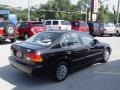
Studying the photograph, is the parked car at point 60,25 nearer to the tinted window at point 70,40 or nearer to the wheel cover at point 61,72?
the tinted window at point 70,40

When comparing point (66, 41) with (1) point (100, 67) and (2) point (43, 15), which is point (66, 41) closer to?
(1) point (100, 67)

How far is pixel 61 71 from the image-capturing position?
724 centimetres

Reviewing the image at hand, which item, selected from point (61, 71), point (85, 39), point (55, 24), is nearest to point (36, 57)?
point (61, 71)

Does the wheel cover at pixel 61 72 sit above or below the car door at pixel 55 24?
below

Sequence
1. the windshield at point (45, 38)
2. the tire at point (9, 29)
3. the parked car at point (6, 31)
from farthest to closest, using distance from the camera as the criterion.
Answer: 1. the tire at point (9, 29)
2. the parked car at point (6, 31)
3. the windshield at point (45, 38)

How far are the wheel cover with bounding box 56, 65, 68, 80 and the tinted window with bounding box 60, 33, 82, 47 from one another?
2.14 ft

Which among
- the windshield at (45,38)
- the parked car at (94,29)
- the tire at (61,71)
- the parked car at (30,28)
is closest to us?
the tire at (61,71)

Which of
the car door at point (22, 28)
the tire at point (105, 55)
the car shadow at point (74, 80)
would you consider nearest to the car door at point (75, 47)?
the car shadow at point (74, 80)

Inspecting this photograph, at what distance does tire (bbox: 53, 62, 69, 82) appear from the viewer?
278 inches

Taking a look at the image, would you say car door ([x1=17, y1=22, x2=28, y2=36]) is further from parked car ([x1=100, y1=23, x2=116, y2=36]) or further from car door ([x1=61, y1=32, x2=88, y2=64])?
car door ([x1=61, y1=32, x2=88, y2=64])

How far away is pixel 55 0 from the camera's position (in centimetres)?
8600

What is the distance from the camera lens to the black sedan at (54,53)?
6.70 metres

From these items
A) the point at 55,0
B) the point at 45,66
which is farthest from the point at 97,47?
the point at 55,0

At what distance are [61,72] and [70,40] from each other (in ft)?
3.55
